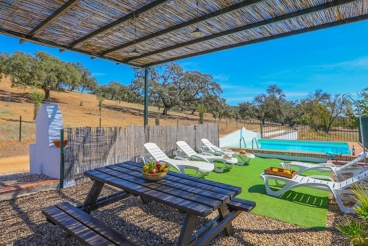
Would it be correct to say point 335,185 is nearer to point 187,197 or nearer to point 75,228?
point 187,197

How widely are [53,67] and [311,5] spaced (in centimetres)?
2844

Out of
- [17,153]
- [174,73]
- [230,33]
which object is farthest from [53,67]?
[230,33]

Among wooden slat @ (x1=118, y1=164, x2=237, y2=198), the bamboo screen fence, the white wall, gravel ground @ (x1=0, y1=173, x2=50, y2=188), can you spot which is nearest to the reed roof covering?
the white wall

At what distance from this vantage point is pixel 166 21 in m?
3.87

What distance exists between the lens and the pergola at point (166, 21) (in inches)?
127

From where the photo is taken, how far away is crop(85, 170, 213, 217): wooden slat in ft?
6.09

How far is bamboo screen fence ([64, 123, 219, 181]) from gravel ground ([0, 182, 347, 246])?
1.12 m

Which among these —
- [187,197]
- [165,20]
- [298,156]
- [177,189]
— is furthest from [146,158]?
[298,156]

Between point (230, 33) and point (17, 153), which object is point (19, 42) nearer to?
point (230, 33)

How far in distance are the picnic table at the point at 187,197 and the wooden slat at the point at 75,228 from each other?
0.12 feet

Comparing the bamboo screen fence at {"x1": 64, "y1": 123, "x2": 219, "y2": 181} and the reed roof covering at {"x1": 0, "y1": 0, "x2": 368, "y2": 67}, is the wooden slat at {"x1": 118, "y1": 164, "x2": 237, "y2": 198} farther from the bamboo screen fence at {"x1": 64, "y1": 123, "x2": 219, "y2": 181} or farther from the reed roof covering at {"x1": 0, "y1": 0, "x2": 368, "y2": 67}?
the bamboo screen fence at {"x1": 64, "y1": 123, "x2": 219, "y2": 181}

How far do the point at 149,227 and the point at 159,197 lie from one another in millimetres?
1010

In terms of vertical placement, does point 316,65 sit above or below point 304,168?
above

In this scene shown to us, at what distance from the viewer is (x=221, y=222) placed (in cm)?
237
